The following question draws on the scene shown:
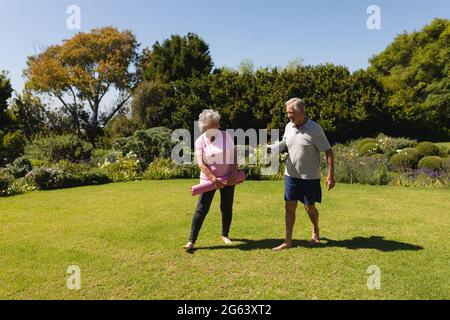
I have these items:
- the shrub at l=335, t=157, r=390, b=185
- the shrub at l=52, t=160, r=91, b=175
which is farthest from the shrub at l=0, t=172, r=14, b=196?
the shrub at l=335, t=157, r=390, b=185

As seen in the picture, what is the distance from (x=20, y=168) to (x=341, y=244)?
34.8ft

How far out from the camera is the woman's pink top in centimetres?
475

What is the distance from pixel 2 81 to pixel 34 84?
7205 millimetres

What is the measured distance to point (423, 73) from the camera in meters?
28.3

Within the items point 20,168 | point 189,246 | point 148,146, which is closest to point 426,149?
point 148,146

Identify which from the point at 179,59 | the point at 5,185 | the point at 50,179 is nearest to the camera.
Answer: the point at 5,185

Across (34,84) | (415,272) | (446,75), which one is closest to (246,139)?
(415,272)

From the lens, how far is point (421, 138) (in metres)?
21.1

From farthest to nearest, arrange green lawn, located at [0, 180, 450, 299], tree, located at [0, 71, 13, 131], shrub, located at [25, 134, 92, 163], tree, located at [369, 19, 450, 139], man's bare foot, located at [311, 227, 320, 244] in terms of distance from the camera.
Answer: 1. tree, located at [369, 19, 450, 139]
2. tree, located at [0, 71, 13, 131]
3. shrub, located at [25, 134, 92, 163]
4. man's bare foot, located at [311, 227, 320, 244]
5. green lawn, located at [0, 180, 450, 299]

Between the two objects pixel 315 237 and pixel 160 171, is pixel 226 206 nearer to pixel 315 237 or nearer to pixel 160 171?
pixel 315 237

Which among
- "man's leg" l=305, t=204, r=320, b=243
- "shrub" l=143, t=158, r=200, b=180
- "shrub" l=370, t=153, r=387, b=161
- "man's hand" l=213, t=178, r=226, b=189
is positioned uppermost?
"shrub" l=370, t=153, r=387, b=161

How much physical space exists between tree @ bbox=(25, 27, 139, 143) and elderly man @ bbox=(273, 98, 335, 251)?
22.6 metres

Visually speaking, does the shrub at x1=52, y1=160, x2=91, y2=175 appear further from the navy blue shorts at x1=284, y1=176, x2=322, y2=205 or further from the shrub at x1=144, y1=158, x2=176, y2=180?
the navy blue shorts at x1=284, y1=176, x2=322, y2=205

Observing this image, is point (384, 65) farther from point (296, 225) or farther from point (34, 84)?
point (296, 225)
